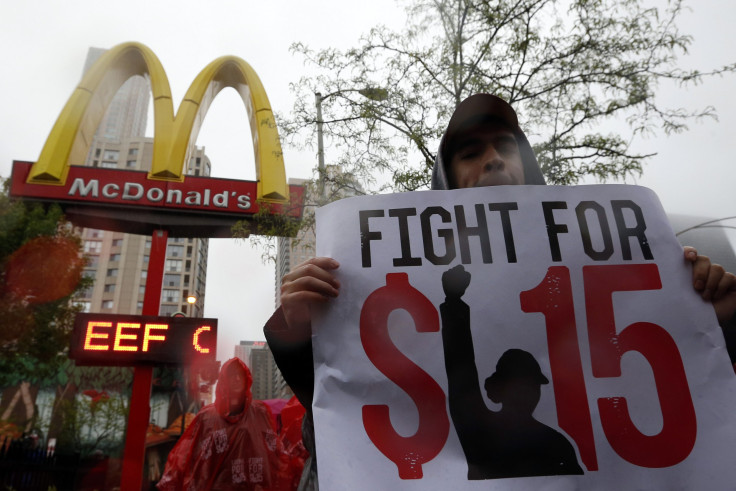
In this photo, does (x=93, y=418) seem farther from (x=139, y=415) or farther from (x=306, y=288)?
(x=306, y=288)

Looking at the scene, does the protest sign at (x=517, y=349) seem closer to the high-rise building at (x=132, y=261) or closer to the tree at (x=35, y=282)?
the tree at (x=35, y=282)

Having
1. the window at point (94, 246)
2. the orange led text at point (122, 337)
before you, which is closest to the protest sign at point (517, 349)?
the orange led text at point (122, 337)

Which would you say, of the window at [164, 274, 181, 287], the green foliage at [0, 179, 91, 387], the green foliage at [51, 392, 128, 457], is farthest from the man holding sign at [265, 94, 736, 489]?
the window at [164, 274, 181, 287]

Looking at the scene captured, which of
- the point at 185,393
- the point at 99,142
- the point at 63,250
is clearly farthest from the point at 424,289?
the point at 99,142

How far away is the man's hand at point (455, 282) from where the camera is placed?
1.27 metres

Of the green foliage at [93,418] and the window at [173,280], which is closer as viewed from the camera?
the green foliage at [93,418]

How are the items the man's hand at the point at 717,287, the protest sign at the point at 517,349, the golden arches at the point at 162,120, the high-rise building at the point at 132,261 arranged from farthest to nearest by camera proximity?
the high-rise building at the point at 132,261, the golden arches at the point at 162,120, the man's hand at the point at 717,287, the protest sign at the point at 517,349

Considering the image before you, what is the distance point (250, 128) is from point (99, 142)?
91.9 metres

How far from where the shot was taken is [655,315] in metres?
1.24

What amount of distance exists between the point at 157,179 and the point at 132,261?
234ft

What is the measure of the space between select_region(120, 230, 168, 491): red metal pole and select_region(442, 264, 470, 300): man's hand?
960 centimetres

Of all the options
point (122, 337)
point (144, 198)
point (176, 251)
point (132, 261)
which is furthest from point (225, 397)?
point (176, 251)

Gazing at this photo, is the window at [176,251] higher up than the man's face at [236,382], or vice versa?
the window at [176,251]

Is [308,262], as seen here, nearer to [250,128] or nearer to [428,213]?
[428,213]
